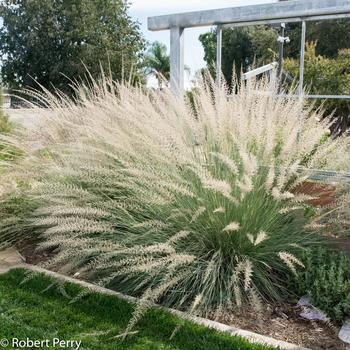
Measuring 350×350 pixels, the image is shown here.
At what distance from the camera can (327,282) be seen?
113 inches

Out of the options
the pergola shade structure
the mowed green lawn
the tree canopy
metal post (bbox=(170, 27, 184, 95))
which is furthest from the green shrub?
the tree canopy

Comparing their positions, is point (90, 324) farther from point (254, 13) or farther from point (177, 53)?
point (254, 13)

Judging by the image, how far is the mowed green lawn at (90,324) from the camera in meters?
2.52

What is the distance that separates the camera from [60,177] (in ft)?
12.9

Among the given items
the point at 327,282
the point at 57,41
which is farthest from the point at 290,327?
the point at 57,41

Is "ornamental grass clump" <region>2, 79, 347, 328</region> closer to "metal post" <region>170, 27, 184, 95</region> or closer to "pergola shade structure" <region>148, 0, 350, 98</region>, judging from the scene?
"pergola shade structure" <region>148, 0, 350, 98</region>

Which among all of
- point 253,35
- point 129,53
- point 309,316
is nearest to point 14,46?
point 129,53

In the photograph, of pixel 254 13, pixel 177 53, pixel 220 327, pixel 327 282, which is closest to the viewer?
pixel 220 327

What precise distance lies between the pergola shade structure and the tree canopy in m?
25.0

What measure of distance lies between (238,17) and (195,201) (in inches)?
81.1

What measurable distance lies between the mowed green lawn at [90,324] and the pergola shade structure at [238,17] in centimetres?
176

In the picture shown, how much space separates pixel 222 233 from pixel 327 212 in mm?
701

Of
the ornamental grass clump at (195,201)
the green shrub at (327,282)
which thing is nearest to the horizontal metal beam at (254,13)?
the ornamental grass clump at (195,201)

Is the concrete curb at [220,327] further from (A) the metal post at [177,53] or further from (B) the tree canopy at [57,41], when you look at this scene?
(B) the tree canopy at [57,41]
